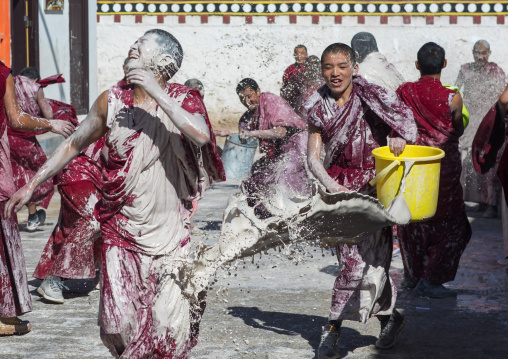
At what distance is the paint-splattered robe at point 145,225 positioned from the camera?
12.8ft

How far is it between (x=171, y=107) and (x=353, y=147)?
4.92 ft

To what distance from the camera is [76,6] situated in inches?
563

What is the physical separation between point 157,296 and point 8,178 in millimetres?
1873

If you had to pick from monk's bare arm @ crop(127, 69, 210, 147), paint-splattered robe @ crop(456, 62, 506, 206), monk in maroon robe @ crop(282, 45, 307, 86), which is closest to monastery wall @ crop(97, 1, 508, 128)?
monk in maroon robe @ crop(282, 45, 307, 86)

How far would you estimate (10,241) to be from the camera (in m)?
5.34

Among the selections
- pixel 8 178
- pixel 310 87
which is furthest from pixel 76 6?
pixel 8 178

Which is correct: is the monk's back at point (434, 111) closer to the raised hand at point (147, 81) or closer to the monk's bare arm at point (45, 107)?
the raised hand at point (147, 81)

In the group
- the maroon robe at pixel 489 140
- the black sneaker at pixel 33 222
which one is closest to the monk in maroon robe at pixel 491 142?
the maroon robe at pixel 489 140

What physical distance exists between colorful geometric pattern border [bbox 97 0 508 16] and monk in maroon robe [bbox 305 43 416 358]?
10.2m

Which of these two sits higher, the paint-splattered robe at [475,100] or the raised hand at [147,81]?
the raised hand at [147,81]

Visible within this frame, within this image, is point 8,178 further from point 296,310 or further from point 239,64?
point 239,64

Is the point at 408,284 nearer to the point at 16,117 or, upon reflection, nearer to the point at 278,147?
the point at 278,147

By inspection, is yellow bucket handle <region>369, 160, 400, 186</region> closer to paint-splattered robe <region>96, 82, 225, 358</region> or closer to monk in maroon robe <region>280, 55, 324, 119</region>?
paint-splattered robe <region>96, 82, 225, 358</region>

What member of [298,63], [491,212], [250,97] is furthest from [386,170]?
[298,63]
